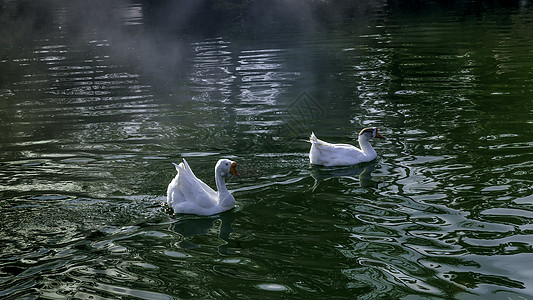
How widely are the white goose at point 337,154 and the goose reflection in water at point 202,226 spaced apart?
6.49 ft

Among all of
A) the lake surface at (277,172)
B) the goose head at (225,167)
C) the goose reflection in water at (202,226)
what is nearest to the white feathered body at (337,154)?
the lake surface at (277,172)

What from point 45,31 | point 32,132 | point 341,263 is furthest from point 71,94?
point 45,31

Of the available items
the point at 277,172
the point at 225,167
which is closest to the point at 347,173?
the point at 277,172

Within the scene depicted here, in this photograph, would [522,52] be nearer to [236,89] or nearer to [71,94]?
[236,89]

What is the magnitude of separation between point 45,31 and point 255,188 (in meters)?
23.6

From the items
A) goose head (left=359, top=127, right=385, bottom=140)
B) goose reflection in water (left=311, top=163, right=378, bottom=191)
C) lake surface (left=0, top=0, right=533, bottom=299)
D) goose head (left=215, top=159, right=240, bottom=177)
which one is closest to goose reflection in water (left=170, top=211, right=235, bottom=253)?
lake surface (left=0, top=0, right=533, bottom=299)

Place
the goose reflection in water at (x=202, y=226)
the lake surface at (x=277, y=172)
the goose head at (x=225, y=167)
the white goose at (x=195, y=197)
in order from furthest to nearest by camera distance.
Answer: the goose head at (x=225, y=167) < the white goose at (x=195, y=197) < the goose reflection in water at (x=202, y=226) < the lake surface at (x=277, y=172)

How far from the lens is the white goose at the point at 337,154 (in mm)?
9352

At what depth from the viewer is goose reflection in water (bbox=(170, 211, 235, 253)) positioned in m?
7.34

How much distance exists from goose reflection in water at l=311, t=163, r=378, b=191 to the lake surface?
0.04 meters

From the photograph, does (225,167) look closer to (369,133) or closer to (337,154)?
(337,154)

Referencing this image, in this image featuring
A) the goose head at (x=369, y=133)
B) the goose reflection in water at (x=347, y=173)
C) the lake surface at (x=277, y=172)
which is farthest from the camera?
→ the goose head at (x=369, y=133)

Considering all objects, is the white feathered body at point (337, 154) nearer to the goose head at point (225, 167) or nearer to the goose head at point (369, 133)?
the goose head at point (369, 133)

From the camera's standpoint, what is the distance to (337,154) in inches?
372
